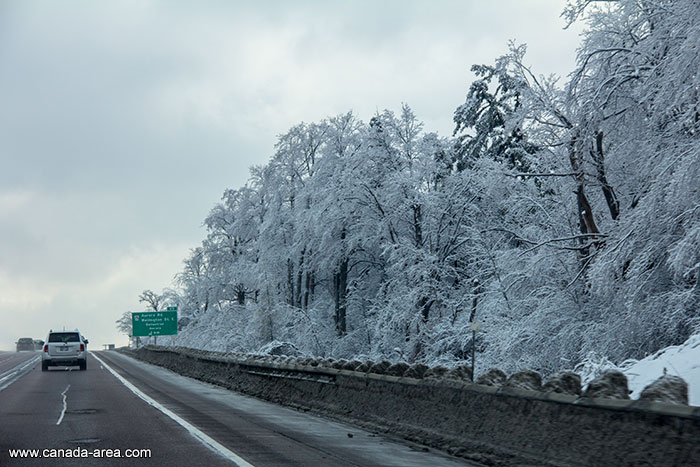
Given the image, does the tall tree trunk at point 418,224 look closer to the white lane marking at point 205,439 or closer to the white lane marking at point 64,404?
the white lane marking at point 64,404

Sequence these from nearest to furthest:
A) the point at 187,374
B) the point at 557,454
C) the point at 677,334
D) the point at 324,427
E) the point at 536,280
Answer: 1. the point at 557,454
2. the point at 324,427
3. the point at 677,334
4. the point at 536,280
5. the point at 187,374

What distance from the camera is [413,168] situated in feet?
126

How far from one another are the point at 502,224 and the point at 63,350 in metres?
21.4

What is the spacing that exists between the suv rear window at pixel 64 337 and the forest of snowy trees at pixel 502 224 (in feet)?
40.2

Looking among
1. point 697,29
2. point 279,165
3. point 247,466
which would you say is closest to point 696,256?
point 697,29

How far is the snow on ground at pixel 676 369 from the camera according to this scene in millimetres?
8663

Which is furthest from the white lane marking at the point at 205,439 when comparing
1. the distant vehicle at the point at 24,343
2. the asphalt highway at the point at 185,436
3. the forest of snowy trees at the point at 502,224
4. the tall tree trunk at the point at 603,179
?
the distant vehicle at the point at 24,343

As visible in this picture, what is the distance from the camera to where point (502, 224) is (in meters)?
33.0

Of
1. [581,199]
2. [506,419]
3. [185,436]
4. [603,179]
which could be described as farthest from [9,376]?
[506,419]

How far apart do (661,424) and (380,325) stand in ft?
105

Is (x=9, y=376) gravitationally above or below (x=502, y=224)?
below

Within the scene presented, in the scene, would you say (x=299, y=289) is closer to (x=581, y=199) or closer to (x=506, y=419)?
(x=581, y=199)

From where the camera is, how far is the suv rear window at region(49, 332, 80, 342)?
36.7m

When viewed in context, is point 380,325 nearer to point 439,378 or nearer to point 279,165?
point 279,165
